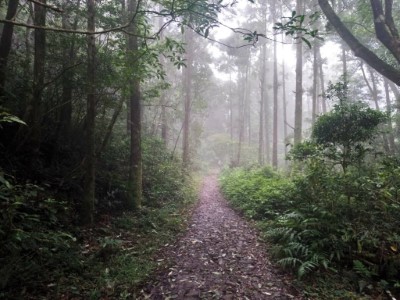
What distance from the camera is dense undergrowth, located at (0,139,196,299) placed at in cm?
384

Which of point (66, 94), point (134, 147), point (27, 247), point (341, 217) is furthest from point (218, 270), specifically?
point (66, 94)

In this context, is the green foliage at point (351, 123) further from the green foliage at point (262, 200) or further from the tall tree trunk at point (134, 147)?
the tall tree trunk at point (134, 147)

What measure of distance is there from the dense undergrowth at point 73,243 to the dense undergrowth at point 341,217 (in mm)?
2746

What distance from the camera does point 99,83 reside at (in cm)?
724

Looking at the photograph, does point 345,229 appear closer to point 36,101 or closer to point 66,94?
point 36,101

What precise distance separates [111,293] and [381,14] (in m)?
9.21

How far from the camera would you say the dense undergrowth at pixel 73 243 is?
384 cm

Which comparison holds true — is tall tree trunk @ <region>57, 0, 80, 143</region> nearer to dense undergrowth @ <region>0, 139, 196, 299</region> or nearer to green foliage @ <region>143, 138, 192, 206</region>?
dense undergrowth @ <region>0, 139, 196, 299</region>

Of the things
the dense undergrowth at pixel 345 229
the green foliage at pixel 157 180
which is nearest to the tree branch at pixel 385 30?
the dense undergrowth at pixel 345 229

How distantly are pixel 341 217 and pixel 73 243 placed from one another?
215 inches

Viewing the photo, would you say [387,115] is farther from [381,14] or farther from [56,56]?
[56,56]

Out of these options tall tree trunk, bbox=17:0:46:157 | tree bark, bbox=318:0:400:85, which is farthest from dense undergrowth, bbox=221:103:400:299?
tall tree trunk, bbox=17:0:46:157

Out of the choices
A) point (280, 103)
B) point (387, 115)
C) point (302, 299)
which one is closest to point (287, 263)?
point (302, 299)

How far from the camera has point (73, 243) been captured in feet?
17.1
